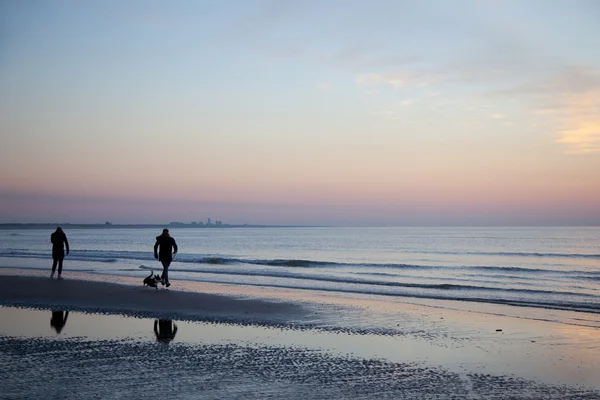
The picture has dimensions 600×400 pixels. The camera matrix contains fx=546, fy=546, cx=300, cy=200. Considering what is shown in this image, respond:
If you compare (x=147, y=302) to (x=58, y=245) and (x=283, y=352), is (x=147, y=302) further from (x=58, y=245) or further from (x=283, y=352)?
→ (x=58, y=245)

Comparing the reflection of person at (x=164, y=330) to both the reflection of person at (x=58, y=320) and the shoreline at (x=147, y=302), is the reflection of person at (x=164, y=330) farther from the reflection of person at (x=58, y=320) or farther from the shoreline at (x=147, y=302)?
the reflection of person at (x=58, y=320)

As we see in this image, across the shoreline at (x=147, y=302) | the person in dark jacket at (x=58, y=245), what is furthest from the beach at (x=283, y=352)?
the person in dark jacket at (x=58, y=245)

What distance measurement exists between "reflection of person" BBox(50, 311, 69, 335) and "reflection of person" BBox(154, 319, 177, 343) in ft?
6.16

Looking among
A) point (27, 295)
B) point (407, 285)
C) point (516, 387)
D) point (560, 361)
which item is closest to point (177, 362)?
point (516, 387)

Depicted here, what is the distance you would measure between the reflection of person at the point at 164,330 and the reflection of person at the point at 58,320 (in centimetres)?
188

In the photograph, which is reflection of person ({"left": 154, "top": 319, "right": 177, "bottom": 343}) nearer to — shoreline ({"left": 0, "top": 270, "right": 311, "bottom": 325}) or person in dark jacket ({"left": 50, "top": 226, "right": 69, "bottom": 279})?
shoreline ({"left": 0, "top": 270, "right": 311, "bottom": 325})

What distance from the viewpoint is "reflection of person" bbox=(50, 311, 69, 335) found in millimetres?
11156

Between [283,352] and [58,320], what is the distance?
19.0 ft

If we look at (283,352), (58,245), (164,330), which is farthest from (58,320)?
(58,245)

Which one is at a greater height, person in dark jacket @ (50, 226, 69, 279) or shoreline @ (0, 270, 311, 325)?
person in dark jacket @ (50, 226, 69, 279)

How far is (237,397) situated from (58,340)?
481 centimetres

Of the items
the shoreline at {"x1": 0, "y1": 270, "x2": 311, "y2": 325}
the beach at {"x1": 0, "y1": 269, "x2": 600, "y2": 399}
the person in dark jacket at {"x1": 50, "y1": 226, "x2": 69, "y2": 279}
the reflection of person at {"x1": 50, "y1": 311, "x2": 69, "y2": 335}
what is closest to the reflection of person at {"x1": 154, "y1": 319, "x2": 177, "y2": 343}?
the beach at {"x1": 0, "y1": 269, "x2": 600, "y2": 399}

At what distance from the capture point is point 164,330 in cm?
1109

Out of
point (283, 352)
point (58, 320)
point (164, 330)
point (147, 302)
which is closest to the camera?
point (283, 352)
